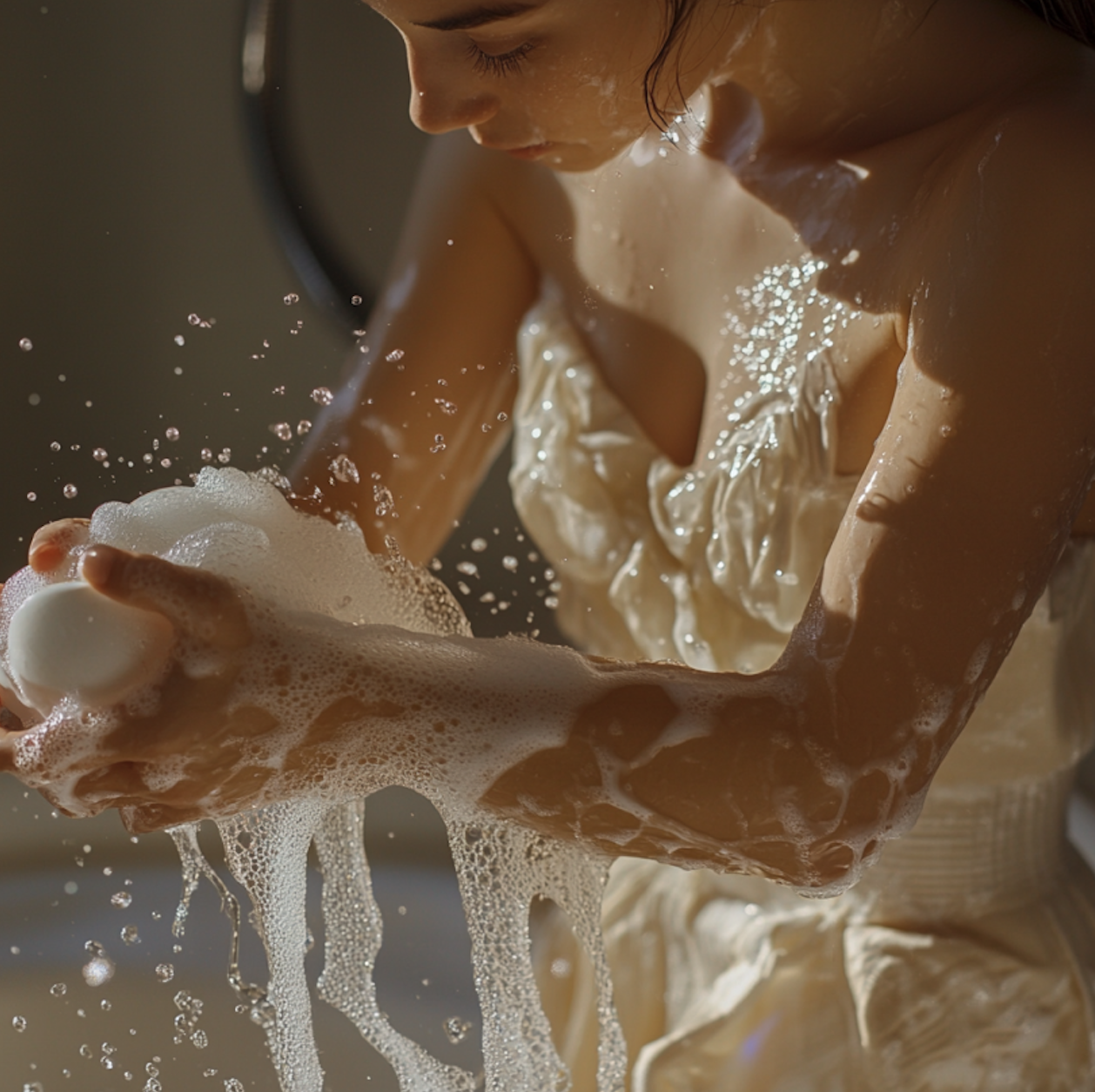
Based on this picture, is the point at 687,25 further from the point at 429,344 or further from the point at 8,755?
the point at 8,755

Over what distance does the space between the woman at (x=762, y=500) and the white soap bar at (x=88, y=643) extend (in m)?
0.01

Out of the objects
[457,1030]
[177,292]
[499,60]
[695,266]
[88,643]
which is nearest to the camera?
[88,643]

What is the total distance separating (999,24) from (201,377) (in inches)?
28.1

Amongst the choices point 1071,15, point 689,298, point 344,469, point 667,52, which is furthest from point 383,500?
point 1071,15

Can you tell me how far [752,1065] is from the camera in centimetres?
63

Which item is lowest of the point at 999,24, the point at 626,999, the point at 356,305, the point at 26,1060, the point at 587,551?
the point at 26,1060

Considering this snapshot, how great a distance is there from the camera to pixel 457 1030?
3.32 ft

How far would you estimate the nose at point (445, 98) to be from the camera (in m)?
0.56

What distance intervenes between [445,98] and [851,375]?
0.23 metres

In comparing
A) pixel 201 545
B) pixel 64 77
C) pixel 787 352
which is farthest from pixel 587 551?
pixel 64 77

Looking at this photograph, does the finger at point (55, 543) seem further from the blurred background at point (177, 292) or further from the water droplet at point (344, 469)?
the blurred background at point (177, 292)

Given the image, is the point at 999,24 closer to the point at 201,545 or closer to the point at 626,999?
the point at 201,545

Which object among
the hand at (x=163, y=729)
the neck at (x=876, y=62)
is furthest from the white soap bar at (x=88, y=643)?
the neck at (x=876, y=62)

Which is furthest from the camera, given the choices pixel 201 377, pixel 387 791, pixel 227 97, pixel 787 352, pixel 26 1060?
pixel 387 791
